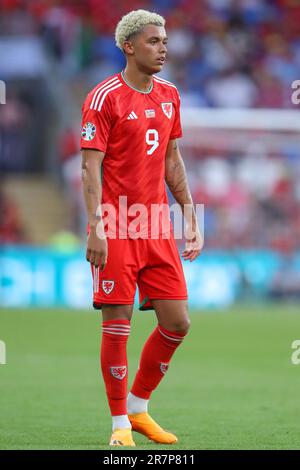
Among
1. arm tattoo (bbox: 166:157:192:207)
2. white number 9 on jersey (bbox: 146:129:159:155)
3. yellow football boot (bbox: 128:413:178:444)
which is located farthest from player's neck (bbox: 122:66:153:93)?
yellow football boot (bbox: 128:413:178:444)

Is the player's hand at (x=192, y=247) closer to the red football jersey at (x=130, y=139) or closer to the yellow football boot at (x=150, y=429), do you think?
the red football jersey at (x=130, y=139)

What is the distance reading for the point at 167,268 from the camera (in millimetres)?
6109

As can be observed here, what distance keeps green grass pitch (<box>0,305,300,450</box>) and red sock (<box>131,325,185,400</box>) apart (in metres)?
0.33

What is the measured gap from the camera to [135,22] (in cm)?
605

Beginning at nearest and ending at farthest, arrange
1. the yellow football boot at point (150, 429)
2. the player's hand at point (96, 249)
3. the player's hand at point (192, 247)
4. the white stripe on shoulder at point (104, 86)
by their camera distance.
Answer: the player's hand at point (96, 249) < the white stripe on shoulder at point (104, 86) < the yellow football boot at point (150, 429) < the player's hand at point (192, 247)

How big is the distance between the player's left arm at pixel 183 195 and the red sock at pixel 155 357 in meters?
0.52

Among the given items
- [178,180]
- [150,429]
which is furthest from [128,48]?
[150,429]

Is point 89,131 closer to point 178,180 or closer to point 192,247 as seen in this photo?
point 178,180

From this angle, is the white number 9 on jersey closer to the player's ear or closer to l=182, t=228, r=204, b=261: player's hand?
the player's ear

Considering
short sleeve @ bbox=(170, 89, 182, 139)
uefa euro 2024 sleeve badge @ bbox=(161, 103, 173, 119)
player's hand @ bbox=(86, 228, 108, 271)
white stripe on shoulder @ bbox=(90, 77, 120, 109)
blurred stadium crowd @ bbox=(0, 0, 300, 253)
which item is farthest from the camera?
blurred stadium crowd @ bbox=(0, 0, 300, 253)

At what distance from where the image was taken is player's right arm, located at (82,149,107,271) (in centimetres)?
576

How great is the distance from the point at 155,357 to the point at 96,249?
86 centimetres

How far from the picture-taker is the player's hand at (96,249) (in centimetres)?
575

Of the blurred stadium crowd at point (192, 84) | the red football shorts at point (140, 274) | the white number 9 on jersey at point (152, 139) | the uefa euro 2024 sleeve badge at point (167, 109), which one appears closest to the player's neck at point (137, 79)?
the uefa euro 2024 sleeve badge at point (167, 109)
